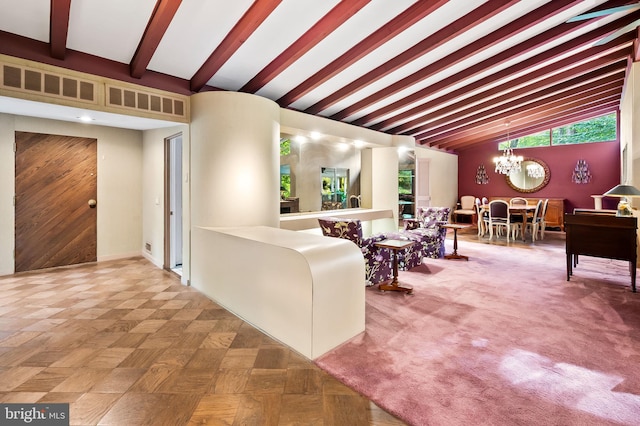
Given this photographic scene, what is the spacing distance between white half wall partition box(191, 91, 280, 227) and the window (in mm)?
8817

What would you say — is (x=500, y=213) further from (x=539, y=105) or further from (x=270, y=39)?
(x=270, y=39)

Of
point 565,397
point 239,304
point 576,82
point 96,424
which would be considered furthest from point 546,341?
point 576,82

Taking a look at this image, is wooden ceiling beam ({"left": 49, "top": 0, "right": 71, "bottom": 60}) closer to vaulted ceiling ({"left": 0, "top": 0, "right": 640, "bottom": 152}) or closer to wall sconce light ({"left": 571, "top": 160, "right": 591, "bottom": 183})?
vaulted ceiling ({"left": 0, "top": 0, "right": 640, "bottom": 152})

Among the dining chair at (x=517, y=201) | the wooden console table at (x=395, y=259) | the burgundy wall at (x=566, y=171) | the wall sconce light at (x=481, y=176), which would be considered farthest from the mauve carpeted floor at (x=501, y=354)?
the wall sconce light at (x=481, y=176)

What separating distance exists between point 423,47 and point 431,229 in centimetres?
317

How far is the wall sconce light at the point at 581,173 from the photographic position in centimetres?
879

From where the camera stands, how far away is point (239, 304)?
3.21m

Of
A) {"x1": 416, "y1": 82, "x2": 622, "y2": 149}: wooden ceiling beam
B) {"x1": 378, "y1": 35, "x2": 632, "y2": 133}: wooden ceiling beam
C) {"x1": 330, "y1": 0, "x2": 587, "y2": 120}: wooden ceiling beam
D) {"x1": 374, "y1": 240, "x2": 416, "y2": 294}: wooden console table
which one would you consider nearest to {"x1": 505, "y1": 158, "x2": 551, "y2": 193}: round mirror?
{"x1": 416, "y1": 82, "x2": 622, "y2": 149}: wooden ceiling beam

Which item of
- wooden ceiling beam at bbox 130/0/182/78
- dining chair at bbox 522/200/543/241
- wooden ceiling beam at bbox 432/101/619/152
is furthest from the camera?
wooden ceiling beam at bbox 432/101/619/152

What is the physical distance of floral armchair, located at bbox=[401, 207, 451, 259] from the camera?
5539 millimetres

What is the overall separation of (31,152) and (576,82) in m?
9.07

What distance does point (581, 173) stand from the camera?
29.1 ft

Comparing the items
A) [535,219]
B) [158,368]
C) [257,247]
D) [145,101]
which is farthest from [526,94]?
[158,368]

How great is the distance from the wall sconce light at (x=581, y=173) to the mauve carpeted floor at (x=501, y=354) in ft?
19.1
